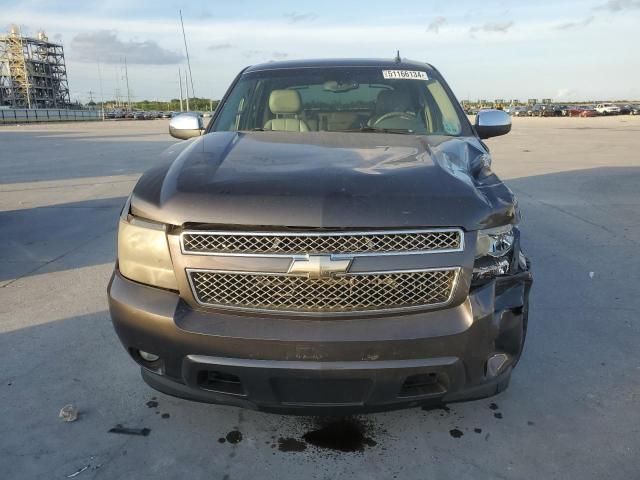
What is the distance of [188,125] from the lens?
399cm

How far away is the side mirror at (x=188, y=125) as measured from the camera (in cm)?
397

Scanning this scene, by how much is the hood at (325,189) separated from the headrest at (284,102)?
1091mm

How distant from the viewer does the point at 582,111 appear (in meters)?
64.7

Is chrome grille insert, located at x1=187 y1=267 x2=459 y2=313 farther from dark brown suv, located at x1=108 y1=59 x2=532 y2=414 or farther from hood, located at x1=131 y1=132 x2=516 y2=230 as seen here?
hood, located at x1=131 y1=132 x2=516 y2=230

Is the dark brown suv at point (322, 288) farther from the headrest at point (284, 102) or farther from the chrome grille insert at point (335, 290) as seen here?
the headrest at point (284, 102)

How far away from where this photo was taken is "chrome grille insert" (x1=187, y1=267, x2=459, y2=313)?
1988mm

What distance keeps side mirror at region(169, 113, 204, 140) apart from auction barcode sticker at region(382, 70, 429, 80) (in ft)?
4.76

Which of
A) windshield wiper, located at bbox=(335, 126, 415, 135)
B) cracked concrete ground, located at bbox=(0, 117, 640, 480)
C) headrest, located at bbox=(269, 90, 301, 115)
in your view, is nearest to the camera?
cracked concrete ground, located at bbox=(0, 117, 640, 480)

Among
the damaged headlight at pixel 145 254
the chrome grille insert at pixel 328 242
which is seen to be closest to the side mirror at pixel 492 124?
the chrome grille insert at pixel 328 242

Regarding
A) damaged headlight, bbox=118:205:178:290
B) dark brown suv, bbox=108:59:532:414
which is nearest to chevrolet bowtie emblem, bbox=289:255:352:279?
dark brown suv, bbox=108:59:532:414

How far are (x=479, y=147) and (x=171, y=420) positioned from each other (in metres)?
2.25

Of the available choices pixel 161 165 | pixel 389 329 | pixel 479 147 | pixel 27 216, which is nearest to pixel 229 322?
pixel 389 329

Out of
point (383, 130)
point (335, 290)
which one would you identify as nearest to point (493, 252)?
point (335, 290)

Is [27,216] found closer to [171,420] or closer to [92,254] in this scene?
[92,254]
